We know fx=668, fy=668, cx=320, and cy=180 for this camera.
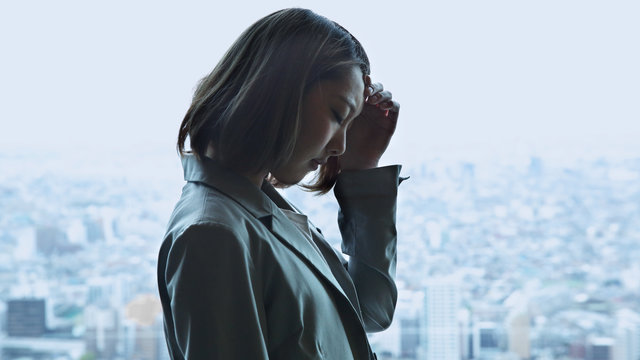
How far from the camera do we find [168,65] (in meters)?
1.77

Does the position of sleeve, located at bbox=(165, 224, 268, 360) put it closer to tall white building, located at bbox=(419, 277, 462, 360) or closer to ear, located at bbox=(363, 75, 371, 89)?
ear, located at bbox=(363, 75, 371, 89)

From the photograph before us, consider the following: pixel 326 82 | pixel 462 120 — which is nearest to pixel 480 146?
pixel 462 120

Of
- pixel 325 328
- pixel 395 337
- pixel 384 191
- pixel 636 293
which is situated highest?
pixel 384 191

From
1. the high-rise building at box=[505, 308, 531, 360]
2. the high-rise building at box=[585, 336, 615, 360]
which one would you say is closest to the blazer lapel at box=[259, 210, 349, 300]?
the high-rise building at box=[505, 308, 531, 360]

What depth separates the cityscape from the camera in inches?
69.3

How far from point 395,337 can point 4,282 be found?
112 centimetres

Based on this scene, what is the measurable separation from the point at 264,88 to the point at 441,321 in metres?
1.32

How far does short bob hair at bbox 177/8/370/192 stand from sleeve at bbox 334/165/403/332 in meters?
0.22

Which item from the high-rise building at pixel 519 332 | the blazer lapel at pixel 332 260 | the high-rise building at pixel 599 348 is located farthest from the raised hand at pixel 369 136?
the high-rise building at pixel 599 348

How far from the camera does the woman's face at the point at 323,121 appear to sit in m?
0.67

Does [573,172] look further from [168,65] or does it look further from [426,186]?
[168,65]

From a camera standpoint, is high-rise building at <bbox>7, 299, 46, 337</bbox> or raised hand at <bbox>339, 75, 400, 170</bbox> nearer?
raised hand at <bbox>339, 75, 400, 170</bbox>

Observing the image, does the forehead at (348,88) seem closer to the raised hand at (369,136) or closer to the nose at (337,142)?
the nose at (337,142)

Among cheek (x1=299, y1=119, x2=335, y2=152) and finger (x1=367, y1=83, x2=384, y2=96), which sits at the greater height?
finger (x1=367, y1=83, x2=384, y2=96)
